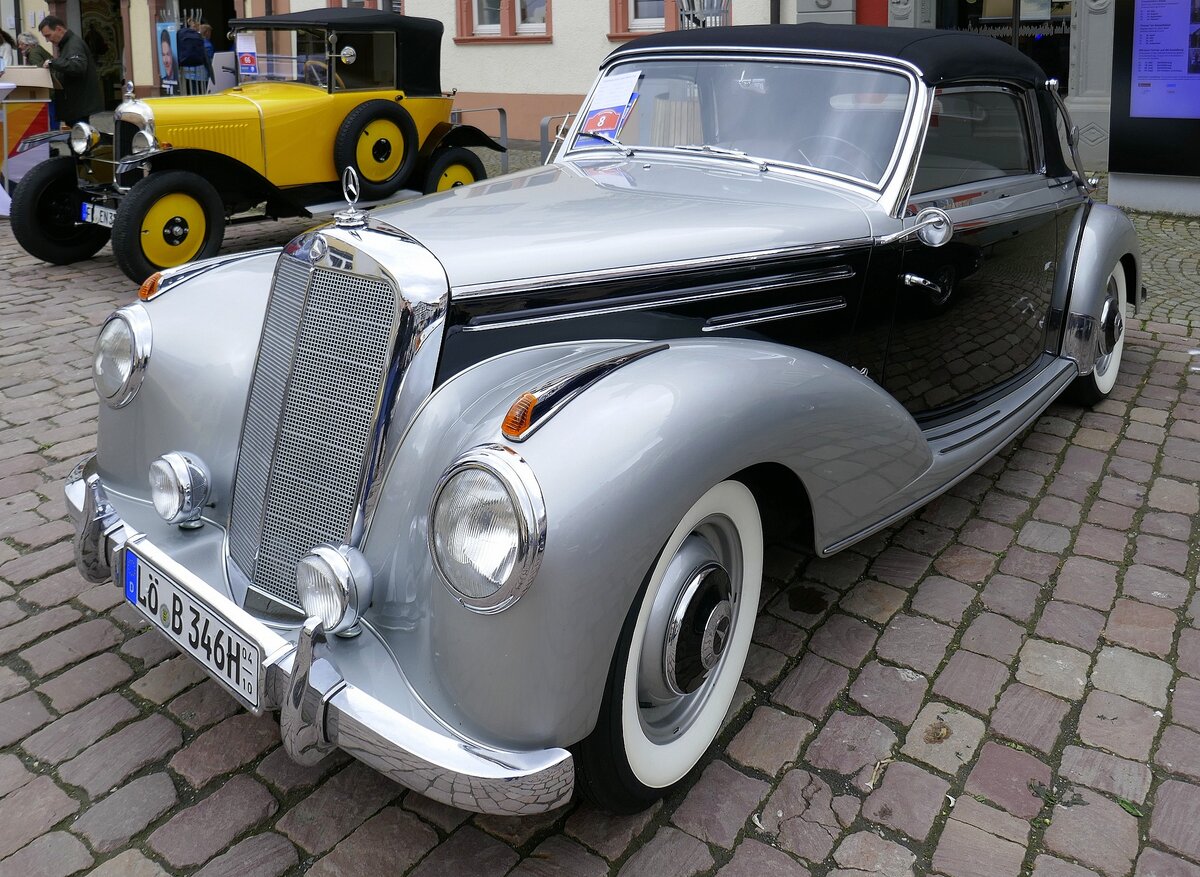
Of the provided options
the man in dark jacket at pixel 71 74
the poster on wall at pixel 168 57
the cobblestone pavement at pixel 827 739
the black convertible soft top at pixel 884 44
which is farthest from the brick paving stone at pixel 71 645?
the poster on wall at pixel 168 57

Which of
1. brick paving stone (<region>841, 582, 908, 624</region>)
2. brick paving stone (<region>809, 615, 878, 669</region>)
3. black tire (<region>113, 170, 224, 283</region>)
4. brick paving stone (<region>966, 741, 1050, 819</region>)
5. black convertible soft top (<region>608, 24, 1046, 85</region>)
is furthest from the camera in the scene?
black tire (<region>113, 170, 224, 283</region>)

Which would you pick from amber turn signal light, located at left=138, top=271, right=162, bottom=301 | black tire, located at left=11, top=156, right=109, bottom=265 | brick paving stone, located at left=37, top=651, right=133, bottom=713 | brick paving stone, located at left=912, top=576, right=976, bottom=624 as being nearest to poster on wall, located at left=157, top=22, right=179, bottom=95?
black tire, located at left=11, top=156, right=109, bottom=265

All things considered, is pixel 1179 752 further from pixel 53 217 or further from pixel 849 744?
pixel 53 217

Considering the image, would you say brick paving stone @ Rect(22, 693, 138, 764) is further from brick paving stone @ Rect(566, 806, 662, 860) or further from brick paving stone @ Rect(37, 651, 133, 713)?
brick paving stone @ Rect(566, 806, 662, 860)

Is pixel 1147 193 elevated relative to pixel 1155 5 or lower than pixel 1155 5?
lower

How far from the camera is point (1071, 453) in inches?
166

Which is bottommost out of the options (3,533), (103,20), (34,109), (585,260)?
(3,533)

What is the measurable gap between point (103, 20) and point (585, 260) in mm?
24066

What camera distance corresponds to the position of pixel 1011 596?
3.15m

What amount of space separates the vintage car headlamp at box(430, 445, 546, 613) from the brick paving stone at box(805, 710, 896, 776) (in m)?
1.04

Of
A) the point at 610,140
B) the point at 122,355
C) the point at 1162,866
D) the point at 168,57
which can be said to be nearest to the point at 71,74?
the point at 168,57

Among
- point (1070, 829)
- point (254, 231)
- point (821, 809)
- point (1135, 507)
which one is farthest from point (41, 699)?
point (254, 231)

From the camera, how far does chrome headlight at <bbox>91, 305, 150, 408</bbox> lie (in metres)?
2.74

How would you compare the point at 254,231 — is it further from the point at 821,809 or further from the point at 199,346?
the point at 821,809
